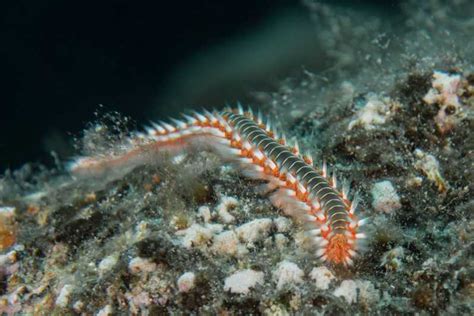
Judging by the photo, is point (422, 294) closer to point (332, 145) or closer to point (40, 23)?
point (332, 145)

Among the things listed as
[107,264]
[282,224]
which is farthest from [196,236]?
[107,264]

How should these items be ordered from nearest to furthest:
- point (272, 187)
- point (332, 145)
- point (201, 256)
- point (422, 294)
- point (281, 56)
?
point (422, 294) < point (201, 256) < point (272, 187) < point (332, 145) < point (281, 56)

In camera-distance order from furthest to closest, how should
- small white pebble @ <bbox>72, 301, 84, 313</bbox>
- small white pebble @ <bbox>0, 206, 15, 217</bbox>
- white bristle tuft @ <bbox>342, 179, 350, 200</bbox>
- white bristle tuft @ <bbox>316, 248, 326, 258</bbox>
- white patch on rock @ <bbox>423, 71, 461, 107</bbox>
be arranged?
1. small white pebble @ <bbox>0, 206, 15, 217</bbox>
2. white patch on rock @ <bbox>423, 71, 461, 107</bbox>
3. white bristle tuft @ <bbox>342, 179, 350, 200</bbox>
4. small white pebble @ <bbox>72, 301, 84, 313</bbox>
5. white bristle tuft @ <bbox>316, 248, 326, 258</bbox>

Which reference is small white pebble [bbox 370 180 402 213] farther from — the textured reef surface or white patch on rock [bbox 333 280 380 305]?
white patch on rock [bbox 333 280 380 305]

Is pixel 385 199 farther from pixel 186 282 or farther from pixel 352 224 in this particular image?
pixel 186 282

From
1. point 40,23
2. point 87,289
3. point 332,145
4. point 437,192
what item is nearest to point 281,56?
point 40,23

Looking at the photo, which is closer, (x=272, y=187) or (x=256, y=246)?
(x=256, y=246)

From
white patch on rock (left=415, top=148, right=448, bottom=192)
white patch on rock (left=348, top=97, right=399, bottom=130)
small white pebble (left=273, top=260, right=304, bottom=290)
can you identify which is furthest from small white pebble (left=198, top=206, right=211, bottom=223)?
white patch on rock (left=415, top=148, right=448, bottom=192)
